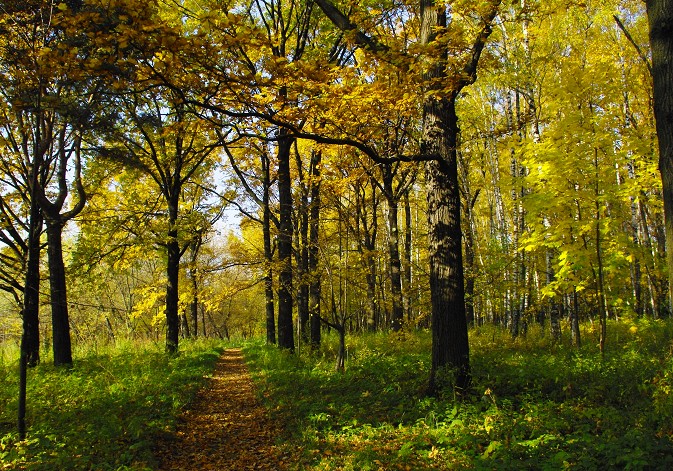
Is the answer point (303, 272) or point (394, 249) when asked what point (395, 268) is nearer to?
point (394, 249)

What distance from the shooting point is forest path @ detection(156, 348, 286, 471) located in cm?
490

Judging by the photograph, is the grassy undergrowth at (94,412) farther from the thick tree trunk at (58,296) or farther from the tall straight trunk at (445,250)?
the tall straight trunk at (445,250)

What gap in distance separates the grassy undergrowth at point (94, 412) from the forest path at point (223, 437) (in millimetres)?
260

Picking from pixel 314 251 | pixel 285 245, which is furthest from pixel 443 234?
pixel 285 245

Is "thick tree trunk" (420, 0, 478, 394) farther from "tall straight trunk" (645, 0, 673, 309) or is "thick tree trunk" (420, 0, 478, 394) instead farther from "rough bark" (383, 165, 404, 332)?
"rough bark" (383, 165, 404, 332)

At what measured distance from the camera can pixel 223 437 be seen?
5961 millimetres

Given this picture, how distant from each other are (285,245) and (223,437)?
6.95 meters

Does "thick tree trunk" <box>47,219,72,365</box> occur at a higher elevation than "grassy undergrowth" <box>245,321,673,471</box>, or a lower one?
higher

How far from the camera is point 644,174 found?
781cm

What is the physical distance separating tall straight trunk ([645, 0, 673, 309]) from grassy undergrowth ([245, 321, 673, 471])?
1850mm

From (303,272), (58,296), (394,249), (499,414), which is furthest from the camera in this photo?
(394,249)

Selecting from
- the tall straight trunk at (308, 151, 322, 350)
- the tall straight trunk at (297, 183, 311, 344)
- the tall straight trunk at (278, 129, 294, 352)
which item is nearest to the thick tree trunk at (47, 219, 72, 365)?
the tall straight trunk at (278, 129, 294, 352)

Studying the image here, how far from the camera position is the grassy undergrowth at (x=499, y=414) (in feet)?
12.2

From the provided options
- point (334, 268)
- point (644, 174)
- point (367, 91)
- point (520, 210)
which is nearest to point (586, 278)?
point (644, 174)
